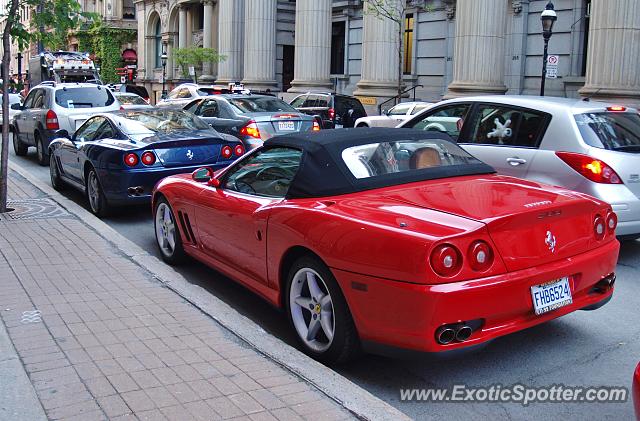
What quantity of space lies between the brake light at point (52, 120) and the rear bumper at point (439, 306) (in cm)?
1244

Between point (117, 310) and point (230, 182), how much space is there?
1436mm

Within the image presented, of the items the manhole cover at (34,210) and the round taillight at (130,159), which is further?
the manhole cover at (34,210)

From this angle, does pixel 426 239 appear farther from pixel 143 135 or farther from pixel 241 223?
pixel 143 135

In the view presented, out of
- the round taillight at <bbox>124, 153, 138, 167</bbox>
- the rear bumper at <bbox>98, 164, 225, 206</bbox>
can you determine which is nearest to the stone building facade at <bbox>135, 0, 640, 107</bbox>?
the rear bumper at <bbox>98, 164, 225, 206</bbox>

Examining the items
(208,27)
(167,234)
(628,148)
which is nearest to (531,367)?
(628,148)

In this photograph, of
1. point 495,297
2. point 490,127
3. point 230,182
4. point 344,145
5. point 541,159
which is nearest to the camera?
point 495,297

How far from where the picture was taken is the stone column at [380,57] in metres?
27.5

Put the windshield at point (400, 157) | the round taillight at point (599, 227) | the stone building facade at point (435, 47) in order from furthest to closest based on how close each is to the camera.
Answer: the stone building facade at point (435, 47) → the windshield at point (400, 157) → the round taillight at point (599, 227)

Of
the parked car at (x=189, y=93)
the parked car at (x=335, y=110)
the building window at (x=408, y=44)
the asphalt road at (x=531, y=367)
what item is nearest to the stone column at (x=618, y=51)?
the parked car at (x=335, y=110)

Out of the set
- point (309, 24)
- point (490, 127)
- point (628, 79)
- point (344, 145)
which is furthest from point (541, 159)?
point (309, 24)

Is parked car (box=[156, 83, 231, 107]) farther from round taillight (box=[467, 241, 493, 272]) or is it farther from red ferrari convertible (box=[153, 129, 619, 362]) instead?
round taillight (box=[467, 241, 493, 272])

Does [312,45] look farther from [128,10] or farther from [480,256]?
[128,10]

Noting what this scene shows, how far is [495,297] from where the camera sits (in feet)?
13.8

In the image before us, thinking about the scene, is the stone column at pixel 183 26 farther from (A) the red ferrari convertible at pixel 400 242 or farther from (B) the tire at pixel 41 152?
(A) the red ferrari convertible at pixel 400 242
